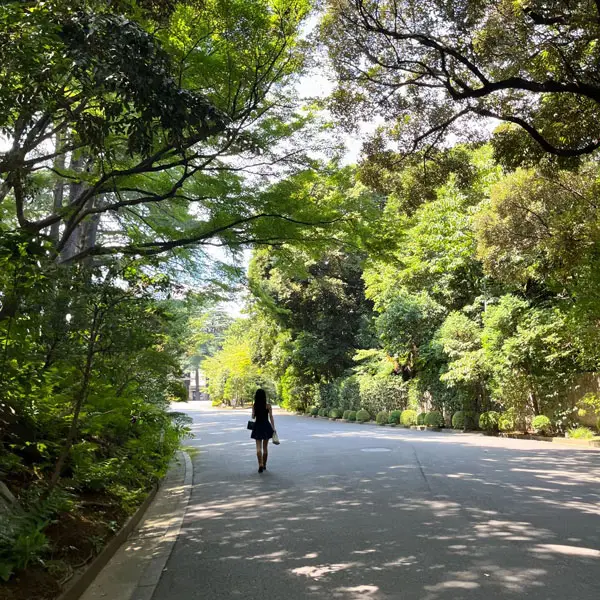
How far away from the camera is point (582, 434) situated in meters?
16.4

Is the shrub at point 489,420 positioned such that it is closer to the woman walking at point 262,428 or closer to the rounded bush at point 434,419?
the rounded bush at point 434,419

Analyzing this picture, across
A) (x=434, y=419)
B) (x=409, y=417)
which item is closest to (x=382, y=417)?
(x=409, y=417)

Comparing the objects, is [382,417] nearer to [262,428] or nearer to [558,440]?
[558,440]

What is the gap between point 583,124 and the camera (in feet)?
32.2

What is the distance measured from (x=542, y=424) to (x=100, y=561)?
1601cm

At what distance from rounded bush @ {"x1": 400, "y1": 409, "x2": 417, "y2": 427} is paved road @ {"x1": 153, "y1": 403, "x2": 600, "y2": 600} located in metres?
14.1

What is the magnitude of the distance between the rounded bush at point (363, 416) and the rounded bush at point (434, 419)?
5.98m

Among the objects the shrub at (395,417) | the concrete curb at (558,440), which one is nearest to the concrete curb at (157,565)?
the concrete curb at (558,440)

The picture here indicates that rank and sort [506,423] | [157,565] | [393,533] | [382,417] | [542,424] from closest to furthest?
[157,565] → [393,533] → [542,424] → [506,423] → [382,417]

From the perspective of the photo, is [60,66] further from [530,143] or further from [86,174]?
[530,143]

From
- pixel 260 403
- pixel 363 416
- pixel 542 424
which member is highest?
pixel 260 403

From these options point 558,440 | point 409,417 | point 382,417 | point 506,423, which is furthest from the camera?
point 382,417

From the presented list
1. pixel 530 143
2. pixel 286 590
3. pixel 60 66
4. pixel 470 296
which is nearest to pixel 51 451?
pixel 286 590

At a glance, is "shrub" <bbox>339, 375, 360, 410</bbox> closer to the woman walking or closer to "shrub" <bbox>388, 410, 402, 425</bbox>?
"shrub" <bbox>388, 410, 402, 425</bbox>
